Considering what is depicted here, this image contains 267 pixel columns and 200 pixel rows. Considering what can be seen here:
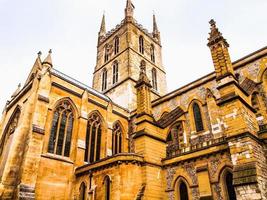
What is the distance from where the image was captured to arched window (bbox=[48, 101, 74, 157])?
16.4m

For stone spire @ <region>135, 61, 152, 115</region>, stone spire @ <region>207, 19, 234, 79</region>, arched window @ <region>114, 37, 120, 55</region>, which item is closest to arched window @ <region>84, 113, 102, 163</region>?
stone spire @ <region>135, 61, 152, 115</region>

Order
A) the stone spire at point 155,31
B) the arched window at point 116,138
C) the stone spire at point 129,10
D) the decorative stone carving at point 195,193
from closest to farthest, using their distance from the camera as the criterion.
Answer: the decorative stone carving at point 195,193 < the arched window at point 116,138 < the stone spire at point 129,10 < the stone spire at point 155,31

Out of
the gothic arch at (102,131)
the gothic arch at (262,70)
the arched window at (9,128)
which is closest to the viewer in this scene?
the gothic arch at (262,70)

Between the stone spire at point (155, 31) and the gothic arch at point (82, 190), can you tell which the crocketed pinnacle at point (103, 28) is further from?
the gothic arch at point (82, 190)

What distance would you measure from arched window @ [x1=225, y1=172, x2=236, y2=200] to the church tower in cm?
1573

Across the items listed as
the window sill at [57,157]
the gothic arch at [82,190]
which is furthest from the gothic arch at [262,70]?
the window sill at [57,157]

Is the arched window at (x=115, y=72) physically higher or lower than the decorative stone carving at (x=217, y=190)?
higher

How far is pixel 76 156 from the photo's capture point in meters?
16.6

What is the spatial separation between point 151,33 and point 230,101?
28.5 m

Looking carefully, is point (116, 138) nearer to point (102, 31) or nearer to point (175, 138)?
point (175, 138)

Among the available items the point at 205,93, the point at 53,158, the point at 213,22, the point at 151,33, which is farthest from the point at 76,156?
the point at 151,33

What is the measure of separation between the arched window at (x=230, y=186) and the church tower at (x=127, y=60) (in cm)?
1573

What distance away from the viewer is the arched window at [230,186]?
34.1 feet

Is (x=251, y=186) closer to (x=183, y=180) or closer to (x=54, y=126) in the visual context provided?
(x=183, y=180)
